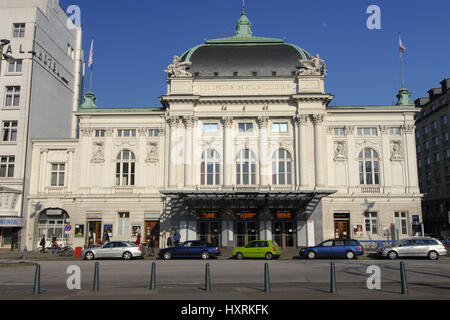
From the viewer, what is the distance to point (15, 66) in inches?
1762

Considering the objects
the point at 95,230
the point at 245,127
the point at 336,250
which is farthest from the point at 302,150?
the point at 95,230

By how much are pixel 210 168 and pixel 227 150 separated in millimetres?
2541

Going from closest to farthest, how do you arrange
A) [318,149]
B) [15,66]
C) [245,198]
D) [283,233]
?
1. [245,198]
2. [283,233]
3. [318,149]
4. [15,66]

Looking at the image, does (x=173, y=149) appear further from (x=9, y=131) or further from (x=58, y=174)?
(x=9, y=131)

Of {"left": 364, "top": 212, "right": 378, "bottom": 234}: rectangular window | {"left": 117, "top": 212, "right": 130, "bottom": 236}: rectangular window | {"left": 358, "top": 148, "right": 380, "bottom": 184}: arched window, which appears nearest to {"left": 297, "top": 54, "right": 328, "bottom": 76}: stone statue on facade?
{"left": 358, "top": 148, "right": 380, "bottom": 184}: arched window

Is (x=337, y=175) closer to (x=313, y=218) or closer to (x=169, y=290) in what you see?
(x=313, y=218)

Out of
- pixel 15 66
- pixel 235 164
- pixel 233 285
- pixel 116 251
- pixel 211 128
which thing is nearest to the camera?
pixel 233 285

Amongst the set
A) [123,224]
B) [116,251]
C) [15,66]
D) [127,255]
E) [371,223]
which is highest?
[15,66]

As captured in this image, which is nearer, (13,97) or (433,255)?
(433,255)

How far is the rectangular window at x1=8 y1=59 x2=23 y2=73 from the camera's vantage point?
4469cm

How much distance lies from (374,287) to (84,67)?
6050 cm

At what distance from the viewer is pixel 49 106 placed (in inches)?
1902

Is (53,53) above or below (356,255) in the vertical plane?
above
